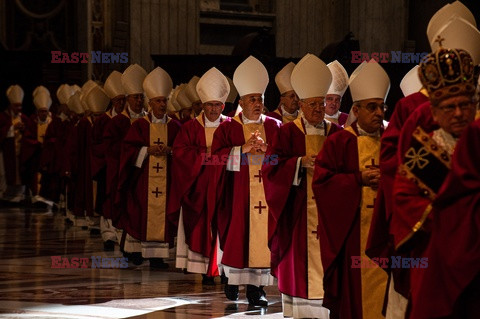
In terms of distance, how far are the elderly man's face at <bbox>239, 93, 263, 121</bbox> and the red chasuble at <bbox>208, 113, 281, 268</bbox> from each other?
→ 0.09 meters

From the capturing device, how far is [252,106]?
9.20m

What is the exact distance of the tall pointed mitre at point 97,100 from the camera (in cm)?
1481

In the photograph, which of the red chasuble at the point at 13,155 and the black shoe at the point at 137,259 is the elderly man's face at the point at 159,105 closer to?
the black shoe at the point at 137,259

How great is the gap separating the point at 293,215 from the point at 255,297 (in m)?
1.42

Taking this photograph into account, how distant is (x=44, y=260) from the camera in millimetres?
12398

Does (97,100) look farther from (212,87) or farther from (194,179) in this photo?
(212,87)

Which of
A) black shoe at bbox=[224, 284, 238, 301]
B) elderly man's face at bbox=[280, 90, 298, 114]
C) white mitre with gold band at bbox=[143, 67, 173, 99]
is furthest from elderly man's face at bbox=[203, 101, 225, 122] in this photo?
black shoe at bbox=[224, 284, 238, 301]

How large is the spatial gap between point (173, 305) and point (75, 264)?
124 inches

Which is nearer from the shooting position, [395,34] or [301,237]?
[301,237]

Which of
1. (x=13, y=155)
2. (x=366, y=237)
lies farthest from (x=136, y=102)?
(x=13, y=155)

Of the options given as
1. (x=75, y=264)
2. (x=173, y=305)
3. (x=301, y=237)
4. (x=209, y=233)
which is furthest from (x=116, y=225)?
(x=301, y=237)

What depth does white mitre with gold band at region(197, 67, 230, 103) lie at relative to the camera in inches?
406

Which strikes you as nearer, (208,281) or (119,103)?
(208,281)

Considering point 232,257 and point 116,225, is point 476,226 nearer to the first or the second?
point 232,257
